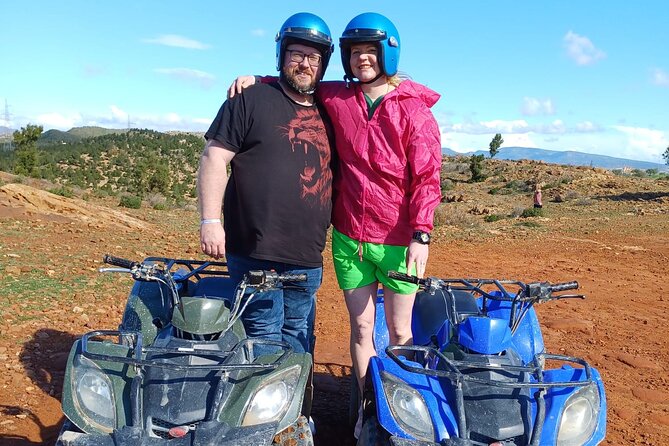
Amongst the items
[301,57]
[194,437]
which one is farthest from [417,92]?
[194,437]

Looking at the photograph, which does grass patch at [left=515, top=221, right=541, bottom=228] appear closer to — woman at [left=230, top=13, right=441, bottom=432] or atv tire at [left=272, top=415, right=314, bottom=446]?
woman at [left=230, top=13, right=441, bottom=432]

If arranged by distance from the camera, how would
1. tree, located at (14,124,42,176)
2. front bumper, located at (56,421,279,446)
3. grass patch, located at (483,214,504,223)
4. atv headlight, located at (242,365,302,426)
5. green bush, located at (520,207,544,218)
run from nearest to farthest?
front bumper, located at (56,421,279,446)
atv headlight, located at (242,365,302,426)
grass patch, located at (483,214,504,223)
green bush, located at (520,207,544,218)
tree, located at (14,124,42,176)

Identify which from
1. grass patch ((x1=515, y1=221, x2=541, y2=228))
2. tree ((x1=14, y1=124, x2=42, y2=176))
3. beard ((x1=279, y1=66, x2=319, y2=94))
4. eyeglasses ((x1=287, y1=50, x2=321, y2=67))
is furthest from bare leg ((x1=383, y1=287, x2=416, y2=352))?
tree ((x1=14, y1=124, x2=42, y2=176))

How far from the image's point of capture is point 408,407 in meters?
2.83

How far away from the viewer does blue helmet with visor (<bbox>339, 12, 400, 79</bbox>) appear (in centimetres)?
346

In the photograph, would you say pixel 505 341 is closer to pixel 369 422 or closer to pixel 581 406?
pixel 581 406

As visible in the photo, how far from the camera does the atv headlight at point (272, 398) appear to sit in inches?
108

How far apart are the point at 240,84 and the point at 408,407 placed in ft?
6.61

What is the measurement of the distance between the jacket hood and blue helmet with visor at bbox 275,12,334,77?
49 cm

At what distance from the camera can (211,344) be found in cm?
307

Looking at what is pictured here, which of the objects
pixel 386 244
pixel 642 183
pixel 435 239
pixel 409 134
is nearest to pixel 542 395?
pixel 386 244

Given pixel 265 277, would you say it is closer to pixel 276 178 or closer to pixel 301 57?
pixel 276 178

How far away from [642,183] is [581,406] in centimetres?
3576

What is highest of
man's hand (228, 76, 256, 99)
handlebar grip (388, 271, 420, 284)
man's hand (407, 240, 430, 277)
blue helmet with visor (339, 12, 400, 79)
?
blue helmet with visor (339, 12, 400, 79)
